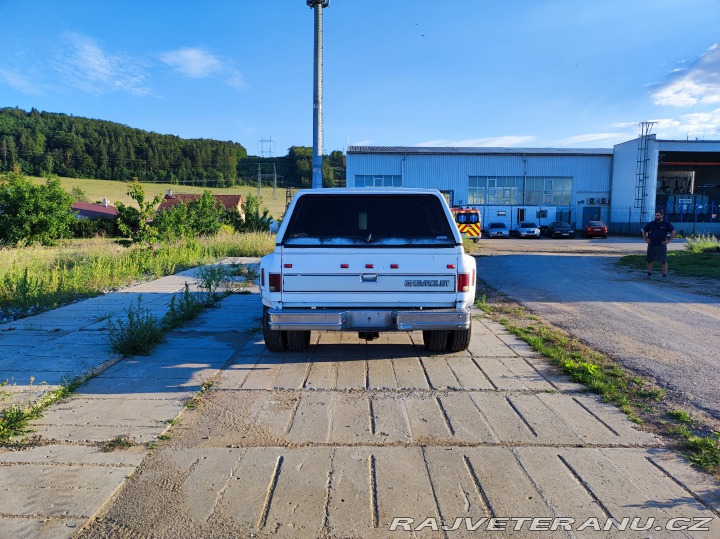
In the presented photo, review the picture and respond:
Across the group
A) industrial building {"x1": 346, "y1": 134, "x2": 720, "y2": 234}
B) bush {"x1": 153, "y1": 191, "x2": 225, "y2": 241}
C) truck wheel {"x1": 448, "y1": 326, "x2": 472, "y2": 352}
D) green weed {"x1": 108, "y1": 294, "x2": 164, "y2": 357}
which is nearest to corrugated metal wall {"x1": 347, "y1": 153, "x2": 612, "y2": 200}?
industrial building {"x1": 346, "y1": 134, "x2": 720, "y2": 234}

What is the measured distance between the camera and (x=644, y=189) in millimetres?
47219

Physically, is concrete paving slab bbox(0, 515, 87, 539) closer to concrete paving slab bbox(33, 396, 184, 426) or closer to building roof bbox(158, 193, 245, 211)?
concrete paving slab bbox(33, 396, 184, 426)


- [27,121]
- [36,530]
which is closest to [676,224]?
[36,530]

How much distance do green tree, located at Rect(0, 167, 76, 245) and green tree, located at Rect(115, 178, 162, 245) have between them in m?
14.1

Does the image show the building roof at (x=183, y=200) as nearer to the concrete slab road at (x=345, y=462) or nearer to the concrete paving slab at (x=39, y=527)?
the concrete slab road at (x=345, y=462)

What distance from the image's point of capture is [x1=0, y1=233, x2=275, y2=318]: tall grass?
29.2 ft

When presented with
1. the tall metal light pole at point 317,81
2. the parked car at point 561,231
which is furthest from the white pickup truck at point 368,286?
the parked car at point 561,231

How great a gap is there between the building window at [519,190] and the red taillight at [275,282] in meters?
48.1

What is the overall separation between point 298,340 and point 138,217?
39.3 feet

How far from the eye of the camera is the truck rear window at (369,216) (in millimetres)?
6355

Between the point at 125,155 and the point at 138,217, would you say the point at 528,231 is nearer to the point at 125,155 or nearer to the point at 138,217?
the point at 138,217

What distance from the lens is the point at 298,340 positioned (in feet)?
20.8

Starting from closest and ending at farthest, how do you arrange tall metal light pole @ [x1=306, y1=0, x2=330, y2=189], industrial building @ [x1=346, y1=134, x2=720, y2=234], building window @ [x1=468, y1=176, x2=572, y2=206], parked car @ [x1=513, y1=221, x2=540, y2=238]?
1. tall metal light pole @ [x1=306, y1=0, x2=330, y2=189]
2. parked car @ [x1=513, y1=221, x2=540, y2=238]
3. industrial building @ [x1=346, y1=134, x2=720, y2=234]
4. building window @ [x1=468, y1=176, x2=572, y2=206]

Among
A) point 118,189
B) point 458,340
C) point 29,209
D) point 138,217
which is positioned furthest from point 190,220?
point 118,189
